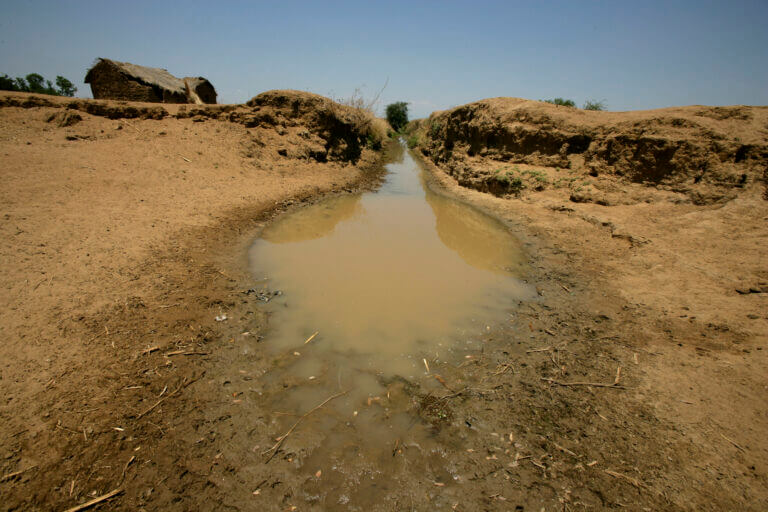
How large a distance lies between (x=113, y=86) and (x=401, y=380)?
13971 millimetres

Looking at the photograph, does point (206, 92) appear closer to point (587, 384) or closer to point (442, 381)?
point (442, 381)

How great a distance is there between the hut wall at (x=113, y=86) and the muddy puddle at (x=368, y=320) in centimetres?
876

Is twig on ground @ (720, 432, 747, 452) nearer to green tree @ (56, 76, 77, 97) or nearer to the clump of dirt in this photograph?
the clump of dirt

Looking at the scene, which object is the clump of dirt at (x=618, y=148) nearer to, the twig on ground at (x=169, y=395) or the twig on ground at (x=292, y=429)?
the twig on ground at (x=292, y=429)

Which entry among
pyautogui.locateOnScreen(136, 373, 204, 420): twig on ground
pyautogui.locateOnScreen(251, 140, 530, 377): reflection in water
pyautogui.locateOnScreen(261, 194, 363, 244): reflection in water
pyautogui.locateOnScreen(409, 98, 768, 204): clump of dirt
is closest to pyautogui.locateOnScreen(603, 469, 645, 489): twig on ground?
pyautogui.locateOnScreen(251, 140, 530, 377): reflection in water

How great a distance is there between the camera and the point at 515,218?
25.2ft

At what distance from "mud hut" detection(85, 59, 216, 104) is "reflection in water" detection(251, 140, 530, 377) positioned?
865 cm

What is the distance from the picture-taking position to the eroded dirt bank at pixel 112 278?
2.15 meters

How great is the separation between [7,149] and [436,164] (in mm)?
13332

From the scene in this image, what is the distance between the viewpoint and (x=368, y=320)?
3.88 metres

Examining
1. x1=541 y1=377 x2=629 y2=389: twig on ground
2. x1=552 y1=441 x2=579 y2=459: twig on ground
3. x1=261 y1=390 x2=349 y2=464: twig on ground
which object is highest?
x1=541 y1=377 x2=629 y2=389: twig on ground

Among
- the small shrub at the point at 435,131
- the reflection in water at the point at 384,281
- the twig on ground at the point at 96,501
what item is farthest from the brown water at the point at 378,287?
the small shrub at the point at 435,131

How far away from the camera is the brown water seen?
3363 millimetres

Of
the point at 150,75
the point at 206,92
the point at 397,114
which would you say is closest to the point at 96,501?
the point at 150,75
